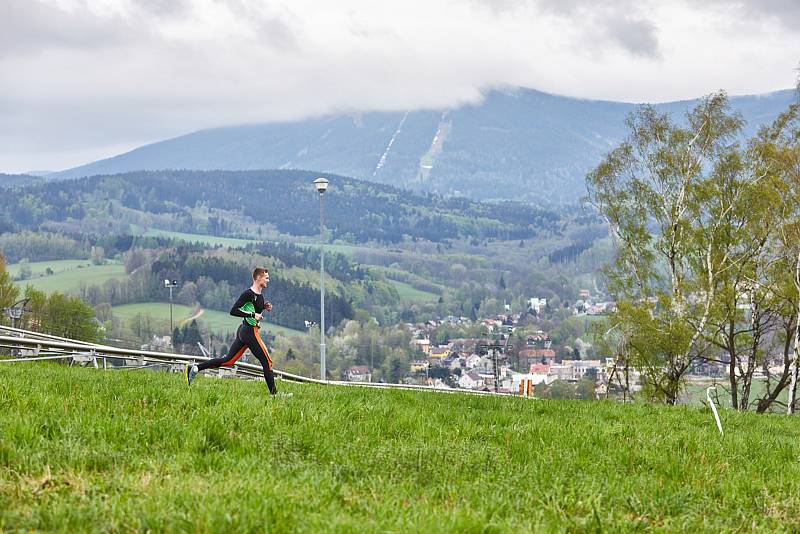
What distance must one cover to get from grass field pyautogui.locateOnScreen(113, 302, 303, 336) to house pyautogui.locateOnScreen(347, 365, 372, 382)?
100 ft

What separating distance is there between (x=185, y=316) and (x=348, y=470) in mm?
153004

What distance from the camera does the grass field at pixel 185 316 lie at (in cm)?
14775

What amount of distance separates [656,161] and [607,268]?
20.1ft

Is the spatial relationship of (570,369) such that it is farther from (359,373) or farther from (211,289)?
(211,289)

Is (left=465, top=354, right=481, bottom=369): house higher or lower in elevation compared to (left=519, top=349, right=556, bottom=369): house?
lower

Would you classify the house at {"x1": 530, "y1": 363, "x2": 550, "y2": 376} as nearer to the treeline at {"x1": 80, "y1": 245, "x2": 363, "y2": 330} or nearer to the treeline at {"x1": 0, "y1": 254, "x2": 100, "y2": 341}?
the treeline at {"x1": 0, "y1": 254, "x2": 100, "y2": 341}

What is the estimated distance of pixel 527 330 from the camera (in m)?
164

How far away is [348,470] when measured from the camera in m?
6.43

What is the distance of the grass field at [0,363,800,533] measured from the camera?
489cm

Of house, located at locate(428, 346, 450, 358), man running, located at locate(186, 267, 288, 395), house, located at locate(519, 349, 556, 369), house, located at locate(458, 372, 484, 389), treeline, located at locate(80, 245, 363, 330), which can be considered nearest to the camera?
man running, located at locate(186, 267, 288, 395)

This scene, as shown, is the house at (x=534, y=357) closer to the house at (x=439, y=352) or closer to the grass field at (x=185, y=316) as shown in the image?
the house at (x=439, y=352)

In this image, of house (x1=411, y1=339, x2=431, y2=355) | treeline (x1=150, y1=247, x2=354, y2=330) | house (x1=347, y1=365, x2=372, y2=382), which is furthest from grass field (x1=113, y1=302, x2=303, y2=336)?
house (x1=347, y1=365, x2=372, y2=382)

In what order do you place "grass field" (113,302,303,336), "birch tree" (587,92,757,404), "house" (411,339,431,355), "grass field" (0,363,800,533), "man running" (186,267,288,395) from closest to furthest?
"grass field" (0,363,800,533)
"man running" (186,267,288,395)
"birch tree" (587,92,757,404)
"house" (411,339,431,355)
"grass field" (113,302,303,336)

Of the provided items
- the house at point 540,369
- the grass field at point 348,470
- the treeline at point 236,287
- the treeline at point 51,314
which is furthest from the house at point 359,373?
the grass field at point 348,470
